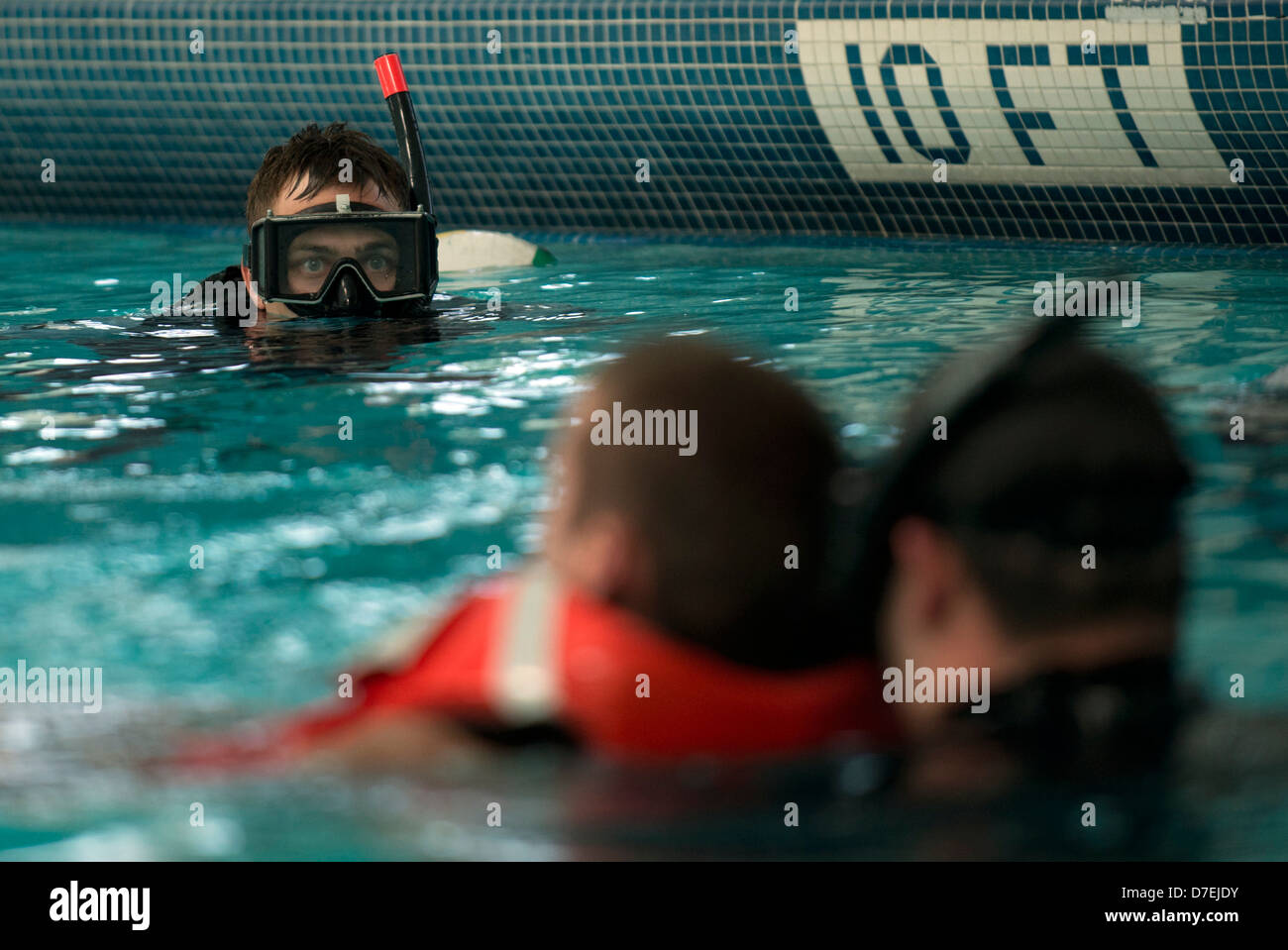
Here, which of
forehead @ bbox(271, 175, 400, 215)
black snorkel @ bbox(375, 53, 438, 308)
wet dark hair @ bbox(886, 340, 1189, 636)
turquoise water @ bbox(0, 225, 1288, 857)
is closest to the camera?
wet dark hair @ bbox(886, 340, 1189, 636)

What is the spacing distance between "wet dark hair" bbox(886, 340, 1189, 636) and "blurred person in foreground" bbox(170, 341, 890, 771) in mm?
131

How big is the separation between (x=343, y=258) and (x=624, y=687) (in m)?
3.08

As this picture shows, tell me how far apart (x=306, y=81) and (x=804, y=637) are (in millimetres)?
7808

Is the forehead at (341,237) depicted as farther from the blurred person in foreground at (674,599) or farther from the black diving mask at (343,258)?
the blurred person in foreground at (674,599)

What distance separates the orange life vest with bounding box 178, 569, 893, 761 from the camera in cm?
161

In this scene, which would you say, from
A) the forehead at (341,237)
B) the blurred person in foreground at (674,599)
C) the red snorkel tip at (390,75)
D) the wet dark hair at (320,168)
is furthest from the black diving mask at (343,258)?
the blurred person in foreground at (674,599)

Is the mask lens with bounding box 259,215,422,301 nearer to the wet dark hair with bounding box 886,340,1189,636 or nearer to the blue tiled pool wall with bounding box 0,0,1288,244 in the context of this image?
the wet dark hair with bounding box 886,340,1189,636

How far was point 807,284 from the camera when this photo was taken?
6.28 metres

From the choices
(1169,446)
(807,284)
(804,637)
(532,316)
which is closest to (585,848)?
(804,637)

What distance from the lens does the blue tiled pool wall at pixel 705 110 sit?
23.9 feet

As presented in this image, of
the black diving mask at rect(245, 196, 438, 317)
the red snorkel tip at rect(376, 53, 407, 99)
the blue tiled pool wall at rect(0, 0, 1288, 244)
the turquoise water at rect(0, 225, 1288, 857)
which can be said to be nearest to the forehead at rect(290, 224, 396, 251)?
the black diving mask at rect(245, 196, 438, 317)

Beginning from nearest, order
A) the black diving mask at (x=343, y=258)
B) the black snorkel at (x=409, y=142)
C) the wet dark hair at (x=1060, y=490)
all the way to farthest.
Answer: the wet dark hair at (x=1060, y=490) → the black diving mask at (x=343, y=258) → the black snorkel at (x=409, y=142)

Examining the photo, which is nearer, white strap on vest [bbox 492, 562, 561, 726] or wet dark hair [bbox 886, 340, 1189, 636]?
wet dark hair [bbox 886, 340, 1189, 636]
